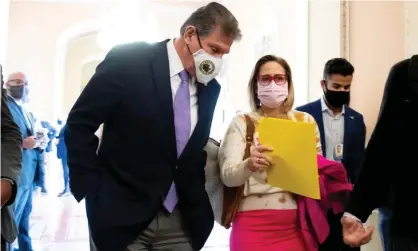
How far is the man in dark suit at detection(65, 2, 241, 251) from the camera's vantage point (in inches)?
52.0

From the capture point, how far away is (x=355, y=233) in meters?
1.31

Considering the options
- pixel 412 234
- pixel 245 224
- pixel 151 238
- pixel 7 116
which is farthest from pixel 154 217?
pixel 412 234

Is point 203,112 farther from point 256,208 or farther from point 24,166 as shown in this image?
point 24,166

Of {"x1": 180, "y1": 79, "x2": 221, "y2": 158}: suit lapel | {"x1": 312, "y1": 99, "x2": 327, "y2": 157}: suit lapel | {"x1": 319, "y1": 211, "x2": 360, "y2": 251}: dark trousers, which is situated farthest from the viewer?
{"x1": 312, "y1": 99, "x2": 327, "y2": 157}: suit lapel

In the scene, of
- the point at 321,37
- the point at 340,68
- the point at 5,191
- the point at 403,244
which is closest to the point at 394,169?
the point at 403,244

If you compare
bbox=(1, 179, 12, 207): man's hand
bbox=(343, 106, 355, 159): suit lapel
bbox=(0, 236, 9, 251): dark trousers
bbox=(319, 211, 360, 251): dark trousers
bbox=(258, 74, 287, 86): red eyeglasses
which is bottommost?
bbox=(319, 211, 360, 251): dark trousers

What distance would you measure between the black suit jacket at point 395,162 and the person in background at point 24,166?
282 centimetres

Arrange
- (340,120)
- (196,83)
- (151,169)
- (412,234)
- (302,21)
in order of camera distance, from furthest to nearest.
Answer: (302,21), (340,120), (196,83), (151,169), (412,234)

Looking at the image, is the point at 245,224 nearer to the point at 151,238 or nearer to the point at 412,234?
the point at 151,238

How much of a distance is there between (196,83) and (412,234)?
80 centimetres

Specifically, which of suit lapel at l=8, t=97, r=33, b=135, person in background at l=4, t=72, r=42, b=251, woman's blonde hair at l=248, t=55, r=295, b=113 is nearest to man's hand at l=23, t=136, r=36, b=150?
person in background at l=4, t=72, r=42, b=251

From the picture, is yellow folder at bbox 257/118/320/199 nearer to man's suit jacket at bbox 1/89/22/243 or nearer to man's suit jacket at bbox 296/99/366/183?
man's suit jacket at bbox 1/89/22/243

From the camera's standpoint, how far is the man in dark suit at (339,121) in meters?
2.34

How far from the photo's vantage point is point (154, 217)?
1.37 meters
